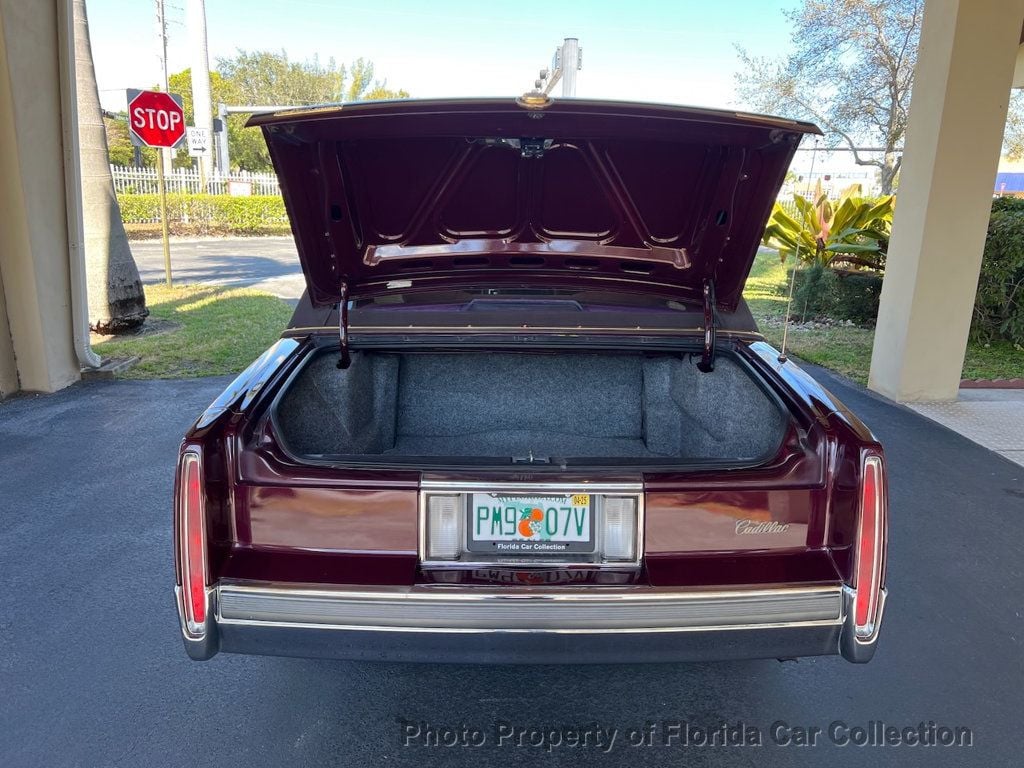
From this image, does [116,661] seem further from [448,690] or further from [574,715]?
[574,715]

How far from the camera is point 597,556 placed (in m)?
2.02

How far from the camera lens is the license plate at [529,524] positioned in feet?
6.50

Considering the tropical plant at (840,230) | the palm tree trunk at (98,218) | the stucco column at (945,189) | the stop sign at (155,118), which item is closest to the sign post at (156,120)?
the stop sign at (155,118)

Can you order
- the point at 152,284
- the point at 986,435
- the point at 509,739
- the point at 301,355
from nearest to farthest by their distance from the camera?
the point at 509,739, the point at 301,355, the point at 986,435, the point at 152,284

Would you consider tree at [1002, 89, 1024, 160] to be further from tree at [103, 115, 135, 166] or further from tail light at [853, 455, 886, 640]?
tree at [103, 115, 135, 166]

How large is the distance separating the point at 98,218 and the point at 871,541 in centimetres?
839

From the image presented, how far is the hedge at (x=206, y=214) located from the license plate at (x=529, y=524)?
2106 cm

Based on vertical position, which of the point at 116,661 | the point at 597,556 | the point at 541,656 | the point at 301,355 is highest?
the point at 301,355

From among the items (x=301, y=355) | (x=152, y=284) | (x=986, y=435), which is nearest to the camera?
(x=301, y=355)

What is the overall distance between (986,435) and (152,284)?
1166 cm

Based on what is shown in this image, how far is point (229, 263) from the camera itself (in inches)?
613

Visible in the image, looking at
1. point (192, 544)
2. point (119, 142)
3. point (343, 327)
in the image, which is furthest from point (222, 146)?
point (192, 544)

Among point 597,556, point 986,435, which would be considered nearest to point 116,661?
point 597,556

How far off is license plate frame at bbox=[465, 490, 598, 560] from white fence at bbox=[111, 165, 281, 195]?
22.2 m
